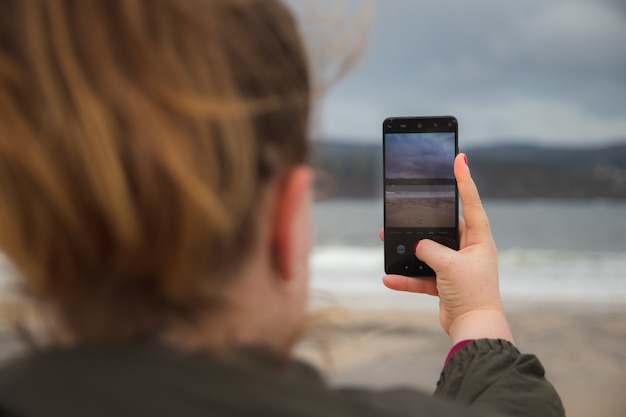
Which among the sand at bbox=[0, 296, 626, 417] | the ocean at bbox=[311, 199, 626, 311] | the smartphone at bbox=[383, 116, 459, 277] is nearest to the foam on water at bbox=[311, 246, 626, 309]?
the ocean at bbox=[311, 199, 626, 311]

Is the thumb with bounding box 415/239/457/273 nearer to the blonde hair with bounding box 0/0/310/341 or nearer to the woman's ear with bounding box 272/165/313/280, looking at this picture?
the woman's ear with bounding box 272/165/313/280

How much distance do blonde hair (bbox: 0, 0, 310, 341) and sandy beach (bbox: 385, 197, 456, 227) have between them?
2.37 ft

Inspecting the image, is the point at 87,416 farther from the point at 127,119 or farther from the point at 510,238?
the point at 510,238

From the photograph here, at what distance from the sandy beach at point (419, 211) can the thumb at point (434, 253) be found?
84 millimetres

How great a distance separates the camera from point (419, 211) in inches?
50.5

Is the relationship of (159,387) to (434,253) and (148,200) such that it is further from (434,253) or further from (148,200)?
(434,253)

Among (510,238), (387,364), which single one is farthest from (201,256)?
(510,238)

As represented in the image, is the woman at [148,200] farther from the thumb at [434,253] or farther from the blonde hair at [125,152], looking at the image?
the thumb at [434,253]

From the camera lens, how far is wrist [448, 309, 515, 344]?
3.15 ft

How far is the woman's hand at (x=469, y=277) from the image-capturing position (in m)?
0.99

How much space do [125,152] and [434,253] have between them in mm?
700

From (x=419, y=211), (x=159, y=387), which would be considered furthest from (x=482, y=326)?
(x=159, y=387)

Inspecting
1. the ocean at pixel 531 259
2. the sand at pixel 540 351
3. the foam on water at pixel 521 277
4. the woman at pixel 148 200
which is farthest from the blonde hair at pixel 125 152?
the foam on water at pixel 521 277

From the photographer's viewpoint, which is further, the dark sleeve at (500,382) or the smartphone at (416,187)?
the smartphone at (416,187)
